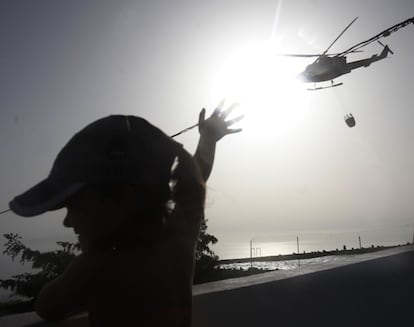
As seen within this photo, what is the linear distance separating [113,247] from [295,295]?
5.91 ft

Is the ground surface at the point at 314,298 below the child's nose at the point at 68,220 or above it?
below

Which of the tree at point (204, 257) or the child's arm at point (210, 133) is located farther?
the tree at point (204, 257)

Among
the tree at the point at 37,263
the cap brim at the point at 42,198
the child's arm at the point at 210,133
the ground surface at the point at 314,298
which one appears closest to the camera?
the cap brim at the point at 42,198

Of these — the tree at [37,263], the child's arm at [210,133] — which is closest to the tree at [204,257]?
the tree at [37,263]

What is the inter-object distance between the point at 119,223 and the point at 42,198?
0.77 feet

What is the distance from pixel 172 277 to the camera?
1.48 m

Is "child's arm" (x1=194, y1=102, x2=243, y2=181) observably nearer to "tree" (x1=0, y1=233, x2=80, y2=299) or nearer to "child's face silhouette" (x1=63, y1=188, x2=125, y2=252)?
"child's face silhouette" (x1=63, y1=188, x2=125, y2=252)

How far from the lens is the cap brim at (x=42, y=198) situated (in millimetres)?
1262

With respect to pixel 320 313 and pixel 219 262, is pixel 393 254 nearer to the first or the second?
pixel 320 313

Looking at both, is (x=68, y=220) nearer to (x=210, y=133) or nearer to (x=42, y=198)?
(x=42, y=198)

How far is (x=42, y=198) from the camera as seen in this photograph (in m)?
1.31

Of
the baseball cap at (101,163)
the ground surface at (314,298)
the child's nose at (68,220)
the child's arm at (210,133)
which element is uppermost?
the child's arm at (210,133)

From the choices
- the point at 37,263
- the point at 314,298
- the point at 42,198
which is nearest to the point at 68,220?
the point at 42,198

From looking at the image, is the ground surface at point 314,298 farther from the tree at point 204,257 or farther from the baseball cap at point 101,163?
the tree at point 204,257
